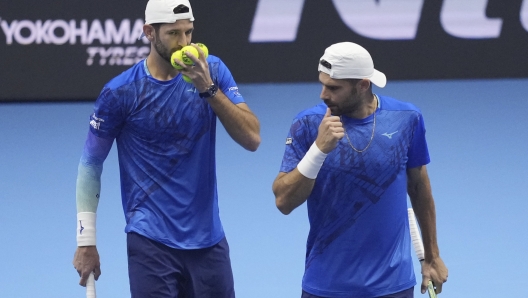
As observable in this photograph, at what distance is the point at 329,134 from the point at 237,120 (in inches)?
31.7

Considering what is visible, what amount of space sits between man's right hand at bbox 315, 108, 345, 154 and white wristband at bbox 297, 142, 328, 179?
1.0 inches

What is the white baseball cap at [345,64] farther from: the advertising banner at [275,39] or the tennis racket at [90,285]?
the advertising banner at [275,39]

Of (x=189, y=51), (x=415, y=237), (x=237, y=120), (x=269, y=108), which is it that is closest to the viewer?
(x=189, y=51)

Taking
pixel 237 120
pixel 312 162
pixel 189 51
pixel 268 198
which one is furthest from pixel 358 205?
pixel 268 198

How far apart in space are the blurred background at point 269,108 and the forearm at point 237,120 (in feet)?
9.27

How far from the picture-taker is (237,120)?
17.9 ft

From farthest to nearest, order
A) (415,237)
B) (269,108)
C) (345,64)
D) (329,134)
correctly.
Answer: (269,108), (415,237), (345,64), (329,134)

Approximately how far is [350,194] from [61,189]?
6.09 m

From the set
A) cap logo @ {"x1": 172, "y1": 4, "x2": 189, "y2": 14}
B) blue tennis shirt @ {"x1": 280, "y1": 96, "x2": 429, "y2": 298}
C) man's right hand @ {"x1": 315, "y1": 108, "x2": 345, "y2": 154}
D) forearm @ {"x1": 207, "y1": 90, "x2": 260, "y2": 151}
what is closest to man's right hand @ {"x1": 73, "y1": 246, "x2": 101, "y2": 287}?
forearm @ {"x1": 207, "y1": 90, "x2": 260, "y2": 151}

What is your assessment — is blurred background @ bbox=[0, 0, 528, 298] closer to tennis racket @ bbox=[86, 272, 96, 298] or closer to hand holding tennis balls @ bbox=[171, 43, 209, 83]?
tennis racket @ bbox=[86, 272, 96, 298]

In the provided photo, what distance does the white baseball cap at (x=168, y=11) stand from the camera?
18.0 ft

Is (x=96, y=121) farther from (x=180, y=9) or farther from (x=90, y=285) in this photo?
(x=90, y=285)

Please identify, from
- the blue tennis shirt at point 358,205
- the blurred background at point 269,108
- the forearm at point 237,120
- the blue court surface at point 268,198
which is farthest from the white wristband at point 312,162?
the blurred background at point 269,108

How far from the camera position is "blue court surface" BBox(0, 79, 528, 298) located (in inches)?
326
